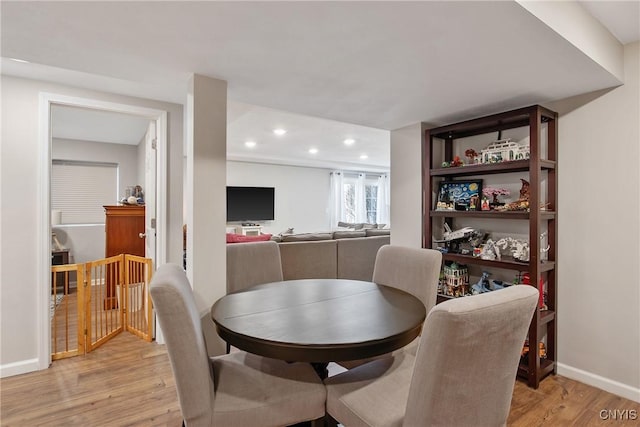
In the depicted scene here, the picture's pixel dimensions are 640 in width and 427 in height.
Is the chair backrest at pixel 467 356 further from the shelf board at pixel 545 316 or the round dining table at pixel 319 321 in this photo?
the shelf board at pixel 545 316

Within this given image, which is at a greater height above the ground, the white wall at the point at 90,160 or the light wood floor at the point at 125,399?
the white wall at the point at 90,160

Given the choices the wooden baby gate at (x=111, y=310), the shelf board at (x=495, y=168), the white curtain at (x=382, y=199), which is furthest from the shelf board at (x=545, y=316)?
the white curtain at (x=382, y=199)

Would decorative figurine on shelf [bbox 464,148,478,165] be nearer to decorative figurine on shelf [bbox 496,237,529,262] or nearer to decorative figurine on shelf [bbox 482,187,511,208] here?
decorative figurine on shelf [bbox 482,187,511,208]

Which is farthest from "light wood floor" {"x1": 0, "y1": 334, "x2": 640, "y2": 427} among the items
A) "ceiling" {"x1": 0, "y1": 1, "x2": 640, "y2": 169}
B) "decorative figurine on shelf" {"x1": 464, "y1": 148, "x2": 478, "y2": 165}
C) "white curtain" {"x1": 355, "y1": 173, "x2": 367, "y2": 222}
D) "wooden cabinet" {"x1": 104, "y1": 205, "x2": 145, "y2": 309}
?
"white curtain" {"x1": 355, "y1": 173, "x2": 367, "y2": 222}

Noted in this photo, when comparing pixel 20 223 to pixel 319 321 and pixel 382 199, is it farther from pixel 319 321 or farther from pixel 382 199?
pixel 382 199

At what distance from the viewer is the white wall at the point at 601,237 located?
6.89 feet

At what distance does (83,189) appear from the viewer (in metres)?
5.19

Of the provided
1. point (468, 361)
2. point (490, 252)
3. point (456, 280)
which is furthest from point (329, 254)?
point (468, 361)

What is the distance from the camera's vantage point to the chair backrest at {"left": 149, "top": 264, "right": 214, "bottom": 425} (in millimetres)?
1160

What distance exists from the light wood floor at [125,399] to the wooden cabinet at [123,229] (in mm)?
1541

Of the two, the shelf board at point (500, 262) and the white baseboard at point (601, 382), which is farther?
the shelf board at point (500, 262)

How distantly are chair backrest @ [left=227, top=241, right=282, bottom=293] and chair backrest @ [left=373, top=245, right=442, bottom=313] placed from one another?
30.7 inches

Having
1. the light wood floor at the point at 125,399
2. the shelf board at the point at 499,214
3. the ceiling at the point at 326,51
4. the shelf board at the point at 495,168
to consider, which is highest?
the ceiling at the point at 326,51

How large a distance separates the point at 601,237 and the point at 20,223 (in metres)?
4.14
